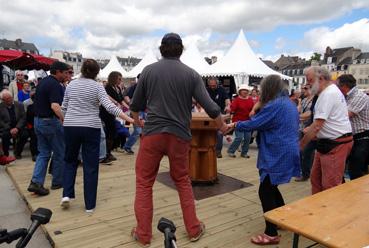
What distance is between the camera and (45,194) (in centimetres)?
429

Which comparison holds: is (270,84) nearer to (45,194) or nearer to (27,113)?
(45,194)

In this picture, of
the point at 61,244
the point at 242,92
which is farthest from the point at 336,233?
the point at 242,92

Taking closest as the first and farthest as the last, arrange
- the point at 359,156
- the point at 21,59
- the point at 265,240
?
1. the point at 265,240
2. the point at 359,156
3. the point at 21,59

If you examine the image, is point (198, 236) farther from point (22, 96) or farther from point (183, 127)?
point (22, 96)

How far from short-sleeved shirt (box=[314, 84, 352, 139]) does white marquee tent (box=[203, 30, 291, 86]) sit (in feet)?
30.9

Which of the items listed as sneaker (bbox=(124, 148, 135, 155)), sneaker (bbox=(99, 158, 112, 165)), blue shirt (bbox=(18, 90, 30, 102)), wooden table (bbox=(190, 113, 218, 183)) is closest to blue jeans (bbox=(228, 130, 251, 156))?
wooden table (bbox=(190, 113, 218, 183))

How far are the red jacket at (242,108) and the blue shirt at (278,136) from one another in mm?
3981

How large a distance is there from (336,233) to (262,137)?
1221 mm

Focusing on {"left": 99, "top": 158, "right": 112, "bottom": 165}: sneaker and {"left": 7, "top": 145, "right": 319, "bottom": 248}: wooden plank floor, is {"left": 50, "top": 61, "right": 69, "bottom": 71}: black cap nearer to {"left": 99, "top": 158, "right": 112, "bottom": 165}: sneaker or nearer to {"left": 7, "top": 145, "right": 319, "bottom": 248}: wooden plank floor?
{"left": 7, "top": 145, "right": 319, "bottom": 248}: wooden plank floor

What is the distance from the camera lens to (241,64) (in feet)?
42.5

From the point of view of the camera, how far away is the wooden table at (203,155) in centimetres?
477

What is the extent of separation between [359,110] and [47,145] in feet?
13.6

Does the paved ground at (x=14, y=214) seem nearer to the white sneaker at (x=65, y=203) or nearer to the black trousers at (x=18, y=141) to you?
the white sneaker at (x=65, y=203)

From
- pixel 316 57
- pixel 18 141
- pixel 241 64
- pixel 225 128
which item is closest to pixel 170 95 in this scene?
pixel 225 128
